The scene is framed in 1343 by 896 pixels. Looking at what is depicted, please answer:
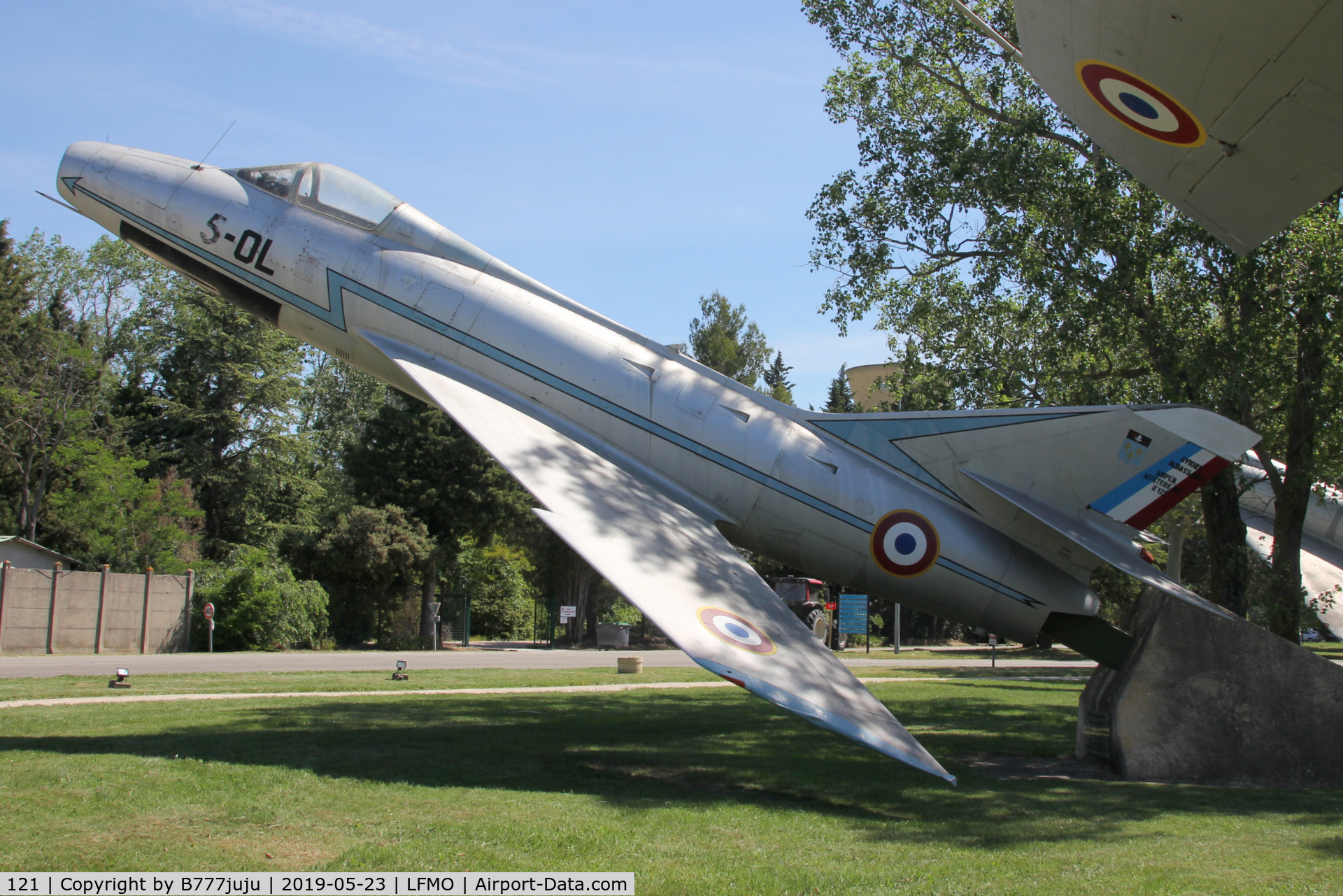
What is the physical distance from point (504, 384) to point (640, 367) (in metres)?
1.73

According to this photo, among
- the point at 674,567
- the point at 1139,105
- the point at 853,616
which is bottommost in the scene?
the point at 853,616

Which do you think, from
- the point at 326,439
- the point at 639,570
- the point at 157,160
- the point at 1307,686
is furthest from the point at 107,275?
the point at 1307,686

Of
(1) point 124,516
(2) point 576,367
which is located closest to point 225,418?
(1) point 124,516

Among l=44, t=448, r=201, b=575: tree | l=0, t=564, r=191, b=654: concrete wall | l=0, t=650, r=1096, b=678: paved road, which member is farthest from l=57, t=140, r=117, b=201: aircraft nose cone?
l=44, t=448, r=201, b=575: tree

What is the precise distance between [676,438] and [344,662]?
17.1 m

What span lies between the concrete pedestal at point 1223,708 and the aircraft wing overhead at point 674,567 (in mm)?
3977

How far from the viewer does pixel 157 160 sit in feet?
44.3

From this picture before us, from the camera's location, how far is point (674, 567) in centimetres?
905

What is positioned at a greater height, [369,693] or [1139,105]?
[1139,105]

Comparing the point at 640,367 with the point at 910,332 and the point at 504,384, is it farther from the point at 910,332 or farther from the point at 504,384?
the point at 910,332

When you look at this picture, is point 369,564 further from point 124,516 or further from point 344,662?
point 344,662

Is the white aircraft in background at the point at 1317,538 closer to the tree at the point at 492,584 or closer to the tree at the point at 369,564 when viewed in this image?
the tree at the point at 369,564

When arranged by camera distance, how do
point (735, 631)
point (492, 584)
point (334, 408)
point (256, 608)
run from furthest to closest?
point (334, 408) → point (492, 584) → point (256, 608) → point (735, 631)

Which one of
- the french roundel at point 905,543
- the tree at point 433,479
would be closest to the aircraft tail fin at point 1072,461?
the french roundel at point 905,543
